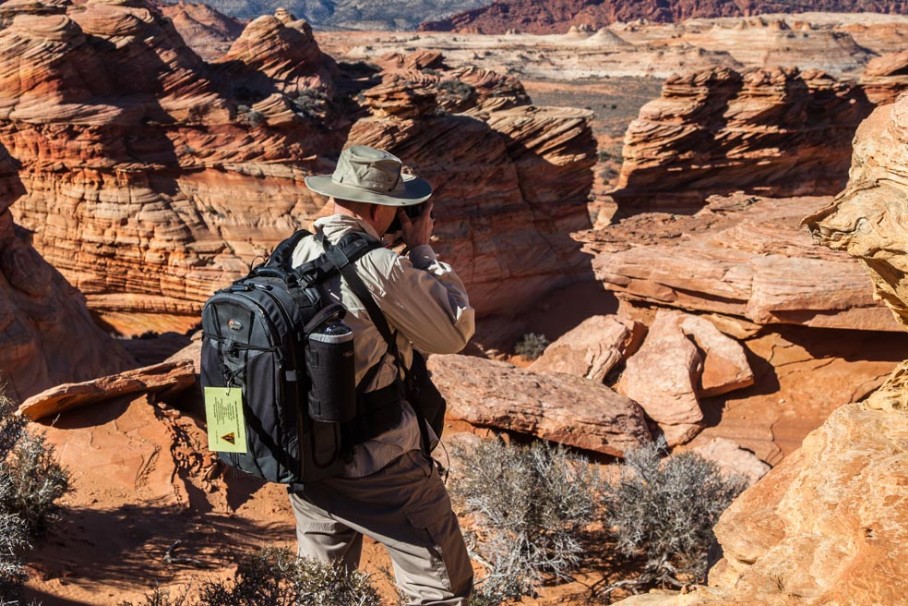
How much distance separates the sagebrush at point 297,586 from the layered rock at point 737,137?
15.3 metres

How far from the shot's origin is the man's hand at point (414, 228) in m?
2.81

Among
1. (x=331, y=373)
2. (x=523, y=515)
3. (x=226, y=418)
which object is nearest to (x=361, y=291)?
(x=331, y=373)

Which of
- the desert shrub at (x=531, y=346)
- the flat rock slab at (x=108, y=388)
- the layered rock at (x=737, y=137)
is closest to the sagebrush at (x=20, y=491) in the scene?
the flat rock slab at (x=108, y=388)

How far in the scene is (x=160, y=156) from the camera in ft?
41.3

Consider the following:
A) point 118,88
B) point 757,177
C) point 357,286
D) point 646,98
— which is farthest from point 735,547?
point 646,98

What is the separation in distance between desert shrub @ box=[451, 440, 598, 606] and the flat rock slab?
2.39 metres

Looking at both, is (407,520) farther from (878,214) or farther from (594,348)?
(594,348)

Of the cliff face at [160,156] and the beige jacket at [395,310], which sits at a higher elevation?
the beige jacket at [395,310]

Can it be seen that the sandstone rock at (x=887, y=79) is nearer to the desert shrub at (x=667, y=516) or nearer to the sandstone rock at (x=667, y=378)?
the sandstone rock at (x=667, y=378)

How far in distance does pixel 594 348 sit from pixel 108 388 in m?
5.11

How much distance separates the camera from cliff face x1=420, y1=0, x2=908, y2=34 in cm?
9244

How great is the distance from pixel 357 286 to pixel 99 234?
1145 centimetres

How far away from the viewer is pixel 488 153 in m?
14.5

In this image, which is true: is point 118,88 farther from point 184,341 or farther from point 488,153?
point 488,153
